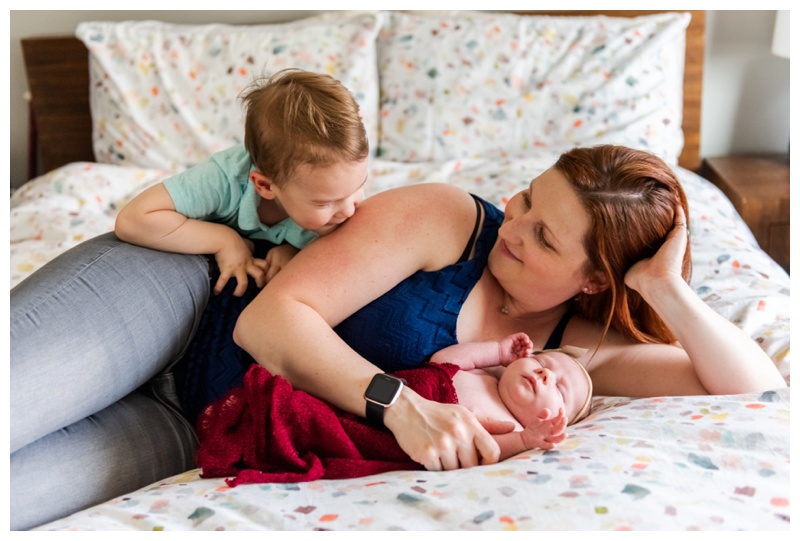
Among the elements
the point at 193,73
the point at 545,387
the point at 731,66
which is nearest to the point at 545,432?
the point at 545,387

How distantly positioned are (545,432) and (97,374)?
2.27ft

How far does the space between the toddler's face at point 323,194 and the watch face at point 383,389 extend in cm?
32

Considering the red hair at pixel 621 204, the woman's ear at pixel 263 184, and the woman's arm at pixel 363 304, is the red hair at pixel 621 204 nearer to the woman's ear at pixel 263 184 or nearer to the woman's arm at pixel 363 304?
the woman's arm at pixel 363 304

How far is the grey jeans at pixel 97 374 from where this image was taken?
1201 millimetres

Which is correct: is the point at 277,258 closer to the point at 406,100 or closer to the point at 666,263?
the point at 666,263

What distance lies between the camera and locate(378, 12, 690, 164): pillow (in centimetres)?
263

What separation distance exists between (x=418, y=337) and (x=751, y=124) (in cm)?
224

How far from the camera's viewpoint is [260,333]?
52.9 inches

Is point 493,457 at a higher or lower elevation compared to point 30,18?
lower

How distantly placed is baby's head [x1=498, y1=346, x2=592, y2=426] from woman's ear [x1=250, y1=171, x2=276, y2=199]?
1.69 ft

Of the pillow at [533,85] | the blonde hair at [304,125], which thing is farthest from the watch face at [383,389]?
the pillow at [533,85]

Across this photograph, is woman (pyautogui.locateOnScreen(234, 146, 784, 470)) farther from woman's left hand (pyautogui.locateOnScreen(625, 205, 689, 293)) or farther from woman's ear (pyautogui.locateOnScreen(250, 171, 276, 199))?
woman's ear (pyautogui.locateOnScreen(250, 171, 276, 199))
